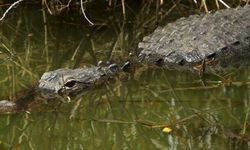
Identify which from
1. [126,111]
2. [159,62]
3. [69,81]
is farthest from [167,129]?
[159,62]

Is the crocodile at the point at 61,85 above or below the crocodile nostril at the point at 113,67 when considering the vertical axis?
below

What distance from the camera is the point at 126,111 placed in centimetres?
384

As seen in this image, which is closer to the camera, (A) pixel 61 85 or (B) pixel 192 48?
(A) pixel 61 85

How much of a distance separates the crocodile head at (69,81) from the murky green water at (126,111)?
0.33ft

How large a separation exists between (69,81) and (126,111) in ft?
1.80

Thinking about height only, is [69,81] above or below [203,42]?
below

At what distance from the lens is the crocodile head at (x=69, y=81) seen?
410 cm

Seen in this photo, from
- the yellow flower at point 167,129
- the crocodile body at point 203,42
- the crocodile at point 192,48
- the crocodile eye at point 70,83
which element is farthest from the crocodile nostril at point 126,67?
the yellow flower at point 167,129

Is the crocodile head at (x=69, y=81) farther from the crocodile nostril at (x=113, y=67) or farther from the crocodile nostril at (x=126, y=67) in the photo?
the crocodile nostril at (x=126, y=67)

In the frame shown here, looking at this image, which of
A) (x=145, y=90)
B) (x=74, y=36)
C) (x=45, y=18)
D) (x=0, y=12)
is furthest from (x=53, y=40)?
(x=145, y=90)

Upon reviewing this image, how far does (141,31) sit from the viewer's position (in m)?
5.56

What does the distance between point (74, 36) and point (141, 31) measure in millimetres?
637

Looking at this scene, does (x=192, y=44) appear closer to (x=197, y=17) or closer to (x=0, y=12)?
(x=197, y=17)

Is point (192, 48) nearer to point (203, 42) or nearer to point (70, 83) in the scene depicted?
point (203, 42)
